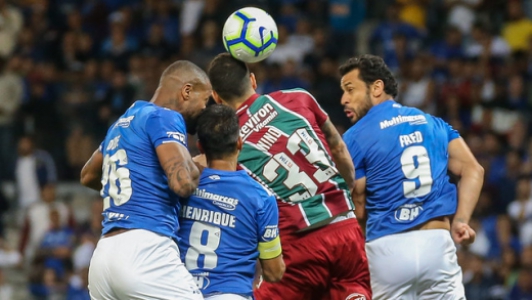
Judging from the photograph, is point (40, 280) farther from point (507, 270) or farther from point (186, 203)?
point (186, 203)

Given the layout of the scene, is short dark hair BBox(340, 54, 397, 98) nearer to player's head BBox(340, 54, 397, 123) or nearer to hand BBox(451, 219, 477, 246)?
player's head BBox(340, 54, 397, 123)

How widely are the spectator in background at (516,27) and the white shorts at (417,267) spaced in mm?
10988

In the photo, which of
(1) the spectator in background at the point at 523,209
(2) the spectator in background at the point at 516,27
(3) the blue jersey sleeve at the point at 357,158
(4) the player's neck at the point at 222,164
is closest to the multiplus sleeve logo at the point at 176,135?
(4) the player's neck at the point at 222,164

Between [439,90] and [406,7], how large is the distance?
106 inches

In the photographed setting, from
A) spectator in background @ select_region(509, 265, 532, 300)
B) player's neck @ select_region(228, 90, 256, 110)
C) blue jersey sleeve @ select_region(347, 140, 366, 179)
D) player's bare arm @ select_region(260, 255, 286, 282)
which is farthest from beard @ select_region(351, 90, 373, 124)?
spectator in background @ select_region(509, 265, 532, 300)

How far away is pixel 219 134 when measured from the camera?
6.28 meters

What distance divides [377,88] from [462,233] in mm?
1457

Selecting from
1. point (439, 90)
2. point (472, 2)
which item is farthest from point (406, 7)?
point (439, 90)

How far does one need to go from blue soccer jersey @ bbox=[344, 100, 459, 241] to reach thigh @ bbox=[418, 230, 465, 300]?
0.63ft

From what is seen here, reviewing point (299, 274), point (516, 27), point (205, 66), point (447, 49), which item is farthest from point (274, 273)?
point (516, 27)

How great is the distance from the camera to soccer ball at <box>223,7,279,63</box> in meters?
7.34

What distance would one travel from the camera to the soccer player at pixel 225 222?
6.23m

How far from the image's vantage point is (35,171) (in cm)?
1652

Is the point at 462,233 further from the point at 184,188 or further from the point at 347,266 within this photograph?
the point at 184,188
